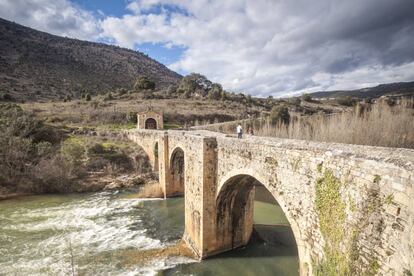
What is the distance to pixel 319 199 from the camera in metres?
5.86

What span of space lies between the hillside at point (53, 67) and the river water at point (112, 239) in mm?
47022

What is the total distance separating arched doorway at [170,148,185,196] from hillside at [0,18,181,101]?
4933cm

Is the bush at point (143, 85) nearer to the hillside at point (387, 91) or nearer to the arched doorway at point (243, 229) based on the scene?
the hillside at point (387, 91)

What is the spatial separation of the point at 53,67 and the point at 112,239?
68799 mm

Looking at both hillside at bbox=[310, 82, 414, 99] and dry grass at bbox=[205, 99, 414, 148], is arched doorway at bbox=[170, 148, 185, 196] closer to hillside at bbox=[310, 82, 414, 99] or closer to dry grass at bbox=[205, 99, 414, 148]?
dry grass at bbox=[205, 99, 414, 148]

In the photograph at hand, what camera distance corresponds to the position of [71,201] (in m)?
20.1

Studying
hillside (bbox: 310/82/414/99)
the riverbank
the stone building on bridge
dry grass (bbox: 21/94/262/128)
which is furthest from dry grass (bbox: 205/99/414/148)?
A: dry grass (bbox: 21/94/262/128)

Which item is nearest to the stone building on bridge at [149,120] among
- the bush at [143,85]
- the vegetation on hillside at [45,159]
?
the vegetation on hillside at [45,159]

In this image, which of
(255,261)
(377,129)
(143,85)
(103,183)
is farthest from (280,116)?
A: (143,85)

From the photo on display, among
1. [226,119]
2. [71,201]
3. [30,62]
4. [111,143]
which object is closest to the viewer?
[71,201]

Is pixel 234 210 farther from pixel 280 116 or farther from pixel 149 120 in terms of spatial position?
pixel 149 120

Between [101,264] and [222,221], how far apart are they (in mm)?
5472

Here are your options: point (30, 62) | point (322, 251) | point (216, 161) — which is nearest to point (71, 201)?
point (216, 161)

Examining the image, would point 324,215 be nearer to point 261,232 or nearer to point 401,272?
point 401,272
